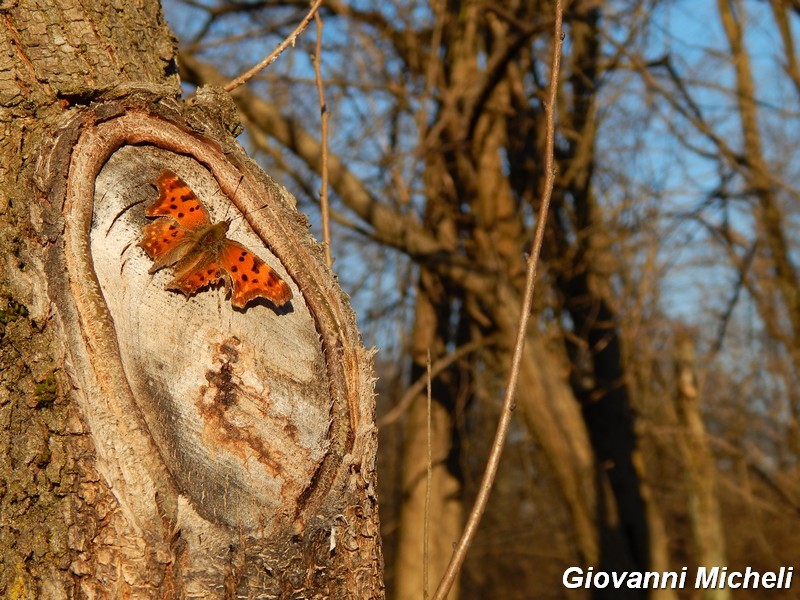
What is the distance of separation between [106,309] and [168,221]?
238 mm

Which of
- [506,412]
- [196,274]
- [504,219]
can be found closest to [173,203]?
[196,274]

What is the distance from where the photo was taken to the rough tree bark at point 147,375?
4.08ft

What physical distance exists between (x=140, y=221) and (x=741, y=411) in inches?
335

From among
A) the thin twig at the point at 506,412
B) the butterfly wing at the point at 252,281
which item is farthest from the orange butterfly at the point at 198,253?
the thin twig at the point at 506,412

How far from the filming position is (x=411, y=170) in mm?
4617

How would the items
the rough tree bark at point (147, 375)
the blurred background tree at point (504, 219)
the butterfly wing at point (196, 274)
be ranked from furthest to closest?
the blurred background tree at point (504, 219)
the butterfly wing at point (196, 274)
the rough tree bark at point (147, 375)

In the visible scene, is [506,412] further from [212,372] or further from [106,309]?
[106,309]

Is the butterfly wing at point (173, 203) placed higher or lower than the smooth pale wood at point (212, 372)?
higher

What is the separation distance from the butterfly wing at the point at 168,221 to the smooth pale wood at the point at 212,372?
2 centimetres

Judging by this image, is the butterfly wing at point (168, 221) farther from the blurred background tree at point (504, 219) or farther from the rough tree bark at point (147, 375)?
the blurred background tree at point (504, 219)

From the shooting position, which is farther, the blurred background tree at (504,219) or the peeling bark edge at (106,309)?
the blurred background tree at (504,219)

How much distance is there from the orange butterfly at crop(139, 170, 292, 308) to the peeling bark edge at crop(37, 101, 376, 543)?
0.25ft

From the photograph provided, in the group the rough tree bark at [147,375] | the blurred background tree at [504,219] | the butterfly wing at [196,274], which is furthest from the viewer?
the blurred background tree at [504,219]

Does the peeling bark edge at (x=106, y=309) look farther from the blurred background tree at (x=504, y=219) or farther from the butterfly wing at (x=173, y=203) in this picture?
the blurred background tree at (x=504, y=219)
